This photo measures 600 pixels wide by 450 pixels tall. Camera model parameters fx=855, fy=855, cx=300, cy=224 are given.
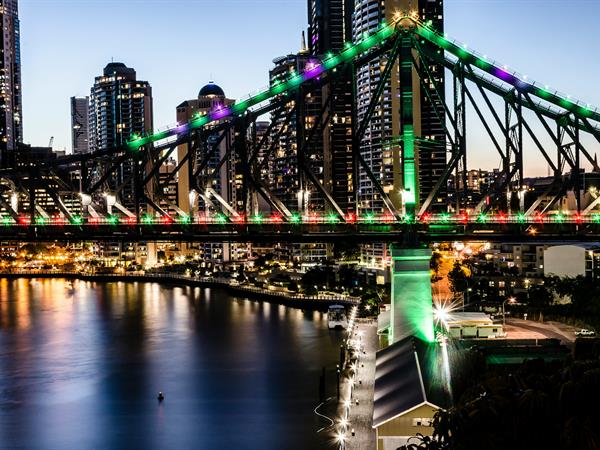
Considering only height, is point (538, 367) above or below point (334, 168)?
below

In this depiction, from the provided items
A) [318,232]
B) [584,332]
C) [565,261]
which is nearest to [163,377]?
[318,232]

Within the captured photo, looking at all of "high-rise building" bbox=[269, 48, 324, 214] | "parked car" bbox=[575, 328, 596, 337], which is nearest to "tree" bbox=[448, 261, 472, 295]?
"parked car" bbox=[575, 328, 596, 337]

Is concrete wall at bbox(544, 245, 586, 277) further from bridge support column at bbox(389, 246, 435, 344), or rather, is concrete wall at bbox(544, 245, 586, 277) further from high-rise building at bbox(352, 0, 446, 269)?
high-rise building at bbox(352, 0, 446, 269)

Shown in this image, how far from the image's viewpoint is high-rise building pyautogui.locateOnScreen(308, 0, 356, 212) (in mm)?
88688

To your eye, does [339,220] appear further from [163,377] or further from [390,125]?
[390,125]

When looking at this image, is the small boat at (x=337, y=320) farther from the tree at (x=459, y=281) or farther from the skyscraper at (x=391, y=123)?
the skyscraper at (x=391, y=123)

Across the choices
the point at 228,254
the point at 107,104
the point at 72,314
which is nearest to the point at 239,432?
the point at 72,314

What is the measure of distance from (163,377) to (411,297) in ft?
30.4

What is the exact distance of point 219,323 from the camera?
1805 inches

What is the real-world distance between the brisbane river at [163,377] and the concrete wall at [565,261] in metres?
13.6

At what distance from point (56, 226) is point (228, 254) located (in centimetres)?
6707

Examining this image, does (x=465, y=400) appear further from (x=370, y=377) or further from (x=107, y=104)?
(x=107, y=104)

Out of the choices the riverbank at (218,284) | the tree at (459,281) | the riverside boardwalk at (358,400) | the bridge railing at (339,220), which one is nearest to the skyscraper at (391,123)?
the riverbank at (218,284)

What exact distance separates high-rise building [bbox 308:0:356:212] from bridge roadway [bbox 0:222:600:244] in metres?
22.2
